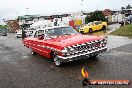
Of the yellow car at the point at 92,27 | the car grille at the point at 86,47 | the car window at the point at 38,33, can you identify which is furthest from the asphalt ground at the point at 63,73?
the yellow car at the point at 92,27

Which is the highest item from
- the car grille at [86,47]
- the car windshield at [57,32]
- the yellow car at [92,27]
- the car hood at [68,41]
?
the car windshield at [57,32]

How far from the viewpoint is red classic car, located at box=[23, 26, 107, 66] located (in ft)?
30.2

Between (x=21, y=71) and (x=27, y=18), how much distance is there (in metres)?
76.5

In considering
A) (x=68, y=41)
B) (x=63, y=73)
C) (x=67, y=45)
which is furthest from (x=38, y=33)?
(x=63, y=73)

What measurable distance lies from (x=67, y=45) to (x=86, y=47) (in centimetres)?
83

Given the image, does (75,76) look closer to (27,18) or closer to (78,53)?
(78,53)

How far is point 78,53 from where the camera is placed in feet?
30.6

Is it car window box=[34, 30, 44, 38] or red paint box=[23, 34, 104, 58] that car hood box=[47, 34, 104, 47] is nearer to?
red paint box=[23, 34, 104, 58]

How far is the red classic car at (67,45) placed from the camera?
9.21 meters

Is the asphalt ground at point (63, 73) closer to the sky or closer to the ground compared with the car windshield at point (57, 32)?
closer to the ground

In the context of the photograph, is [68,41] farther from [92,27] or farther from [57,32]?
[92,27]

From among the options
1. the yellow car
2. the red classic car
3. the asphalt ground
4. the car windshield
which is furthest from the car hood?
the yellow car

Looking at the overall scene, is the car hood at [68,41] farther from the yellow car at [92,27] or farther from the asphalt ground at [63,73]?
the yellow car at [92,27]

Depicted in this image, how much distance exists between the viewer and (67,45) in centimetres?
912
